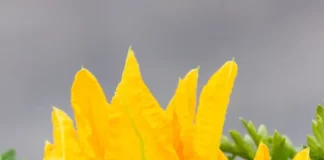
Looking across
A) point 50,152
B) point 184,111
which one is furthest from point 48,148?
point 184,111

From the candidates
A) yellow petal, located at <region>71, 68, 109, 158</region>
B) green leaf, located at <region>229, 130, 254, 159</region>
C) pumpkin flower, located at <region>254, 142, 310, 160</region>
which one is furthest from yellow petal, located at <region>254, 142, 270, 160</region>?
green leaf, located at <region>229, 130, 254, 159</region>

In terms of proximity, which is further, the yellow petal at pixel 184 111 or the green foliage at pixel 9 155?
the green foliage at pixel 9 155

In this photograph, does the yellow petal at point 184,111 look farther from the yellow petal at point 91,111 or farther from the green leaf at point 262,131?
the green leaf at point 262,131

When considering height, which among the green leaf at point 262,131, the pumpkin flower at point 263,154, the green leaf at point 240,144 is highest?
the green leaf at point 262,131

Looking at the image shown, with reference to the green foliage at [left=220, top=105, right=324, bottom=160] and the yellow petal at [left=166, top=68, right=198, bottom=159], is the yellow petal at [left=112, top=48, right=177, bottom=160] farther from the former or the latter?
the green foliage at [left=220, top=105, right=324, bottom=160]

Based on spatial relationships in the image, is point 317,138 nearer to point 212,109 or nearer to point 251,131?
point 251,131

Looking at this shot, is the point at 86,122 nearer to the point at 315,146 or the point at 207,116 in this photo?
the point at 207,116

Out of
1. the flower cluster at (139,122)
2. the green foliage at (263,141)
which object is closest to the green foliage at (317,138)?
the green foliage at (263,141)

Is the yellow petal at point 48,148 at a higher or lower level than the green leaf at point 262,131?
lower
